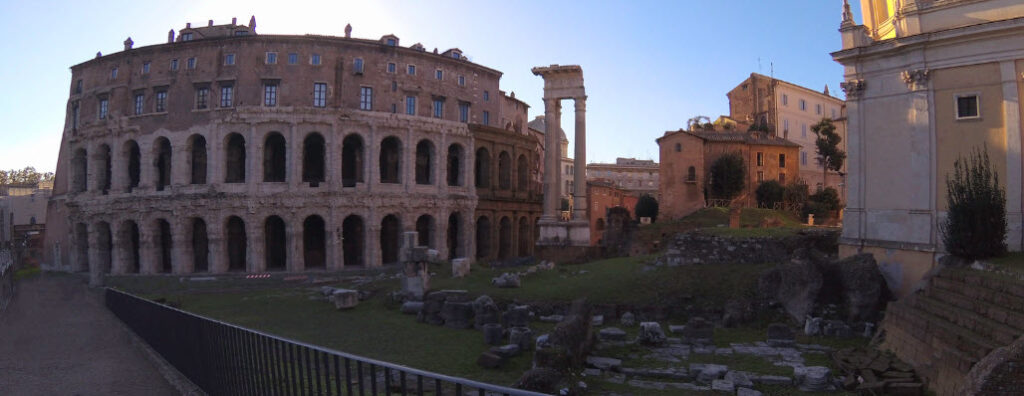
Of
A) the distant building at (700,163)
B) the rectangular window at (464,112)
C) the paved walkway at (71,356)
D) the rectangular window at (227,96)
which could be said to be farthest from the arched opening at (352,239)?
the distant building at (700,163)

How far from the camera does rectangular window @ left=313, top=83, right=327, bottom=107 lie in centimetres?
3662

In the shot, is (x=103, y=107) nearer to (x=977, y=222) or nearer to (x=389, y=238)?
(x=389, y=238)

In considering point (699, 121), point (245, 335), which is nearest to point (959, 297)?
point (245, 335)

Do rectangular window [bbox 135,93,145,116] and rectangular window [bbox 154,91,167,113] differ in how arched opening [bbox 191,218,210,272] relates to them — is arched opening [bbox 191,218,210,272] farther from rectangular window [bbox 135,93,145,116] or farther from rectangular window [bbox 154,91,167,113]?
rectangular window [bbox 135,93,145,116]

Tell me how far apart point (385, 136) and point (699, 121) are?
34056 mm

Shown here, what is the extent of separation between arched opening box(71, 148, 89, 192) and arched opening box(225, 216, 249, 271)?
44.4 feet

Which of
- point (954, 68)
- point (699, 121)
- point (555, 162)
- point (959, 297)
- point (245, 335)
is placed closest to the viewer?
→ point (245, 335)

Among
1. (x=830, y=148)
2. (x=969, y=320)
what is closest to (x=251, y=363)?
(x=969, y=320)

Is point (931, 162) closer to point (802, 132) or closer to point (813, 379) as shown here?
point (813, 379)

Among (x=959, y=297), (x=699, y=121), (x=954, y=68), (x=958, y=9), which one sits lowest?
(x=959, y=297)

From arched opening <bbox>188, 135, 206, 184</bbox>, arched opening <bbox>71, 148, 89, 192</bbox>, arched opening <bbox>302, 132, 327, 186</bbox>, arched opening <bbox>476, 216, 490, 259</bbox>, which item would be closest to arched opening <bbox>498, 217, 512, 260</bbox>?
arched opening <bbox>476, 216, 490, 259</bbox>

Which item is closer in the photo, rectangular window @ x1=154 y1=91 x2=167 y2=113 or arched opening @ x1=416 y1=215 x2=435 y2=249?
rectangular window @ x1=154 y1=91 x2=167 y2=113

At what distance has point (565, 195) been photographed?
270 ft

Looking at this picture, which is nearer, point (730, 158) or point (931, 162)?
point (931, 162)
